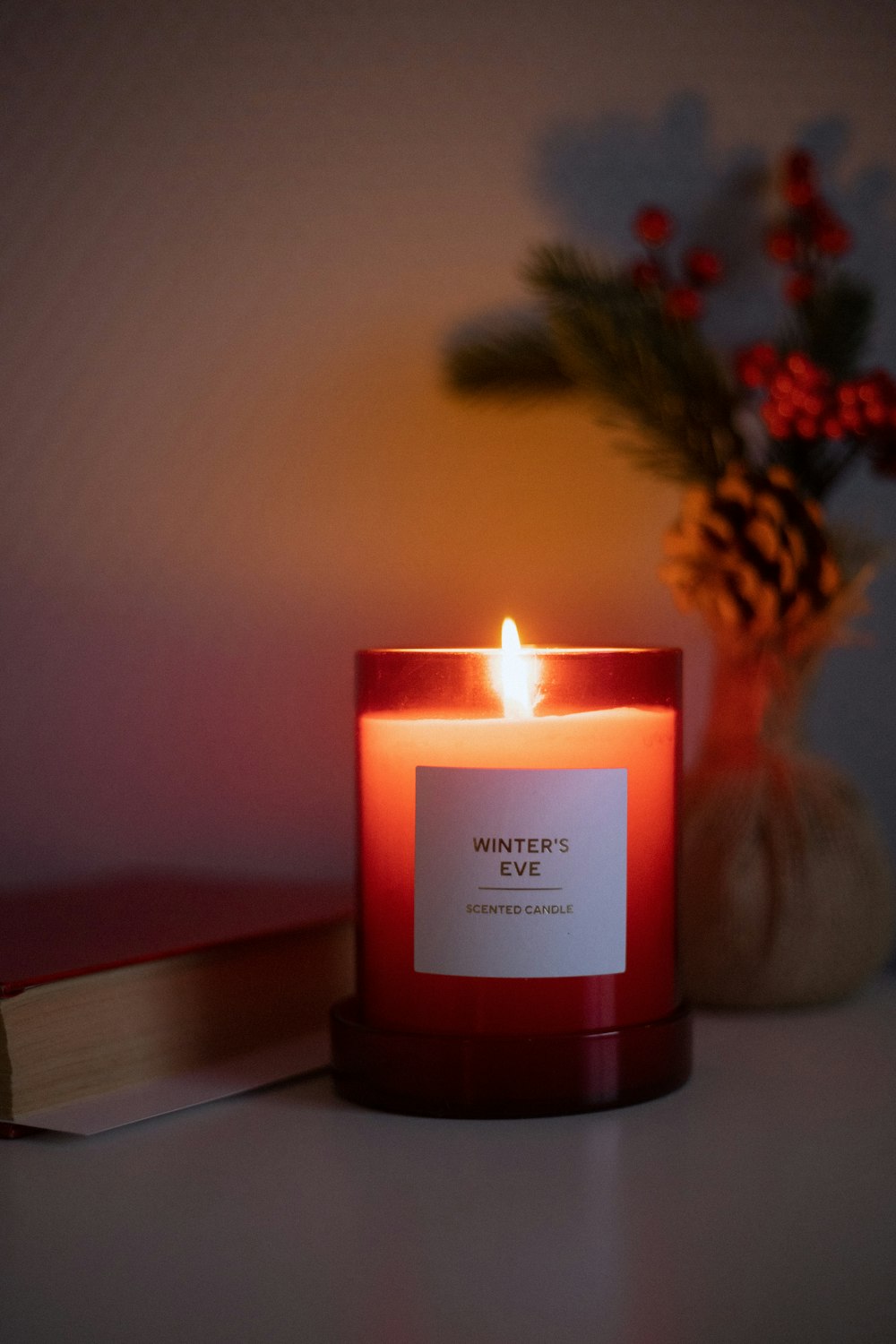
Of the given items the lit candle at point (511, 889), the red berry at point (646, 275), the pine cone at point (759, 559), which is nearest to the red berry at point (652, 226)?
the red berry at point (646, 275)

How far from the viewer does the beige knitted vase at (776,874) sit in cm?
71

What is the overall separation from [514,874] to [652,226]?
458 millimetres

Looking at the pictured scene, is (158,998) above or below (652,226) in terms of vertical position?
below

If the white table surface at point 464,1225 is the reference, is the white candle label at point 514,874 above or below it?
above

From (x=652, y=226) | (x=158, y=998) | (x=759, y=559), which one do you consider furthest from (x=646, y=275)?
(x=158, y=998)

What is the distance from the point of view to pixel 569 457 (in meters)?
0.88

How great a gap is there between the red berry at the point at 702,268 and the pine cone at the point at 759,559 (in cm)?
17

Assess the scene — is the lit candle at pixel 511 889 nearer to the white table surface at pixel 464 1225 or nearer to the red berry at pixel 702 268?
the white table surface at pixel 464 1225

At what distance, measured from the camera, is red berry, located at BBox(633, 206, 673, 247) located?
827 mm

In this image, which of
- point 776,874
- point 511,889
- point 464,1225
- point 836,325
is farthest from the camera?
point 836,325

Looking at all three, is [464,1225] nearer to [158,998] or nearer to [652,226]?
[158,998]

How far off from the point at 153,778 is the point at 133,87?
0.43 meters

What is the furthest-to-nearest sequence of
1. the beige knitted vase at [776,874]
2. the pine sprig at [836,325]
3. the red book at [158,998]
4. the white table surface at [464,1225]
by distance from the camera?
the pine sprig at [836,325]
the beige knitted vase at [776,874]
the red book at [158,998]
the white table surface at [464,1225]

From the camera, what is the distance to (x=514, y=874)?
549 millimetres
